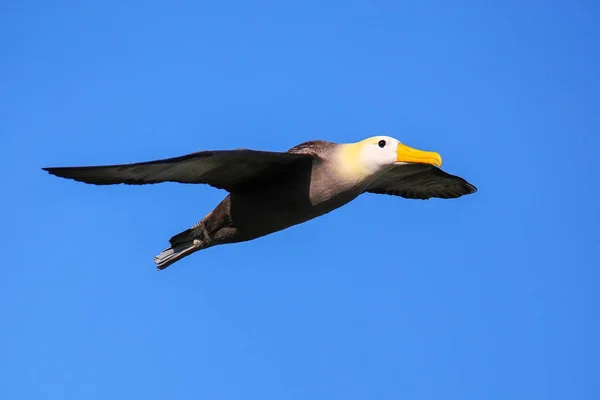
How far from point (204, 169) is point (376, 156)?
2135 mm

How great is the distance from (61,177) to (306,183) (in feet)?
10.1

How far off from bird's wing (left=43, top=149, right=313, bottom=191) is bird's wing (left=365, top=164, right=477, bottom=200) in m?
2.56

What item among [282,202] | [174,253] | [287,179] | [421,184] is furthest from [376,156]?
[174,253]

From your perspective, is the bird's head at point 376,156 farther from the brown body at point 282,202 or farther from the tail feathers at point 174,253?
the tail feathers at point 174,253

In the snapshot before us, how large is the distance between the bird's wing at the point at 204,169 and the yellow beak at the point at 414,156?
1155mm

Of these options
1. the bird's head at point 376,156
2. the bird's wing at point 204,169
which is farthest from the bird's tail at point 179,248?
the bird's head at point 376,156

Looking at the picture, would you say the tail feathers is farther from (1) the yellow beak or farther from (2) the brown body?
(1) the yellow beak

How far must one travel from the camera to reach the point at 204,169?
11250mm

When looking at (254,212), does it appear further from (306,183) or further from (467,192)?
(467,192)

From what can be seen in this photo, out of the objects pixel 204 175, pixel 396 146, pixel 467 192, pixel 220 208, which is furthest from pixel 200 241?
pixel 467 192

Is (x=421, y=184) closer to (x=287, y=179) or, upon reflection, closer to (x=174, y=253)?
(x=287, y=179)

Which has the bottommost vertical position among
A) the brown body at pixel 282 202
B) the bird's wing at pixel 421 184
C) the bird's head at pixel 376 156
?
the brown body at pixel 282 202

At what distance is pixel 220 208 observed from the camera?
12.5 meters

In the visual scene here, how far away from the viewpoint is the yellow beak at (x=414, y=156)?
12.1 metres
